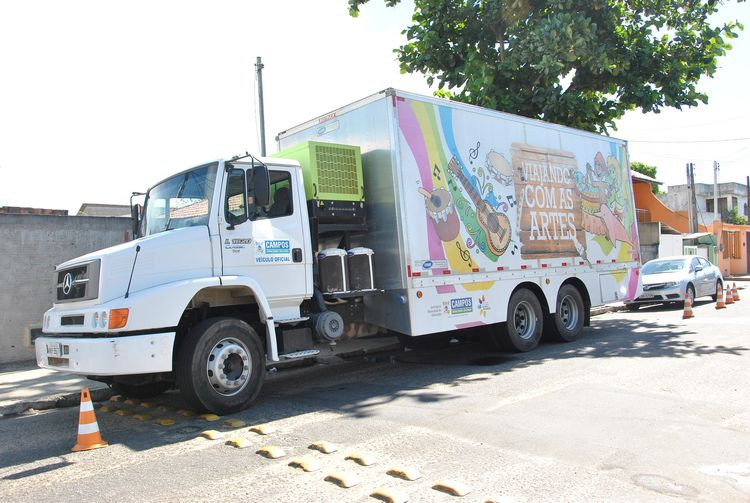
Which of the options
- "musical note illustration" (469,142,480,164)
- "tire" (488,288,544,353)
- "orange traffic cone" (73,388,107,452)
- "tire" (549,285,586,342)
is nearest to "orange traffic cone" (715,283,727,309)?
"tire" (549,285,586,342)

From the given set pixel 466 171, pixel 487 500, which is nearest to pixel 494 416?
pixel 487 500

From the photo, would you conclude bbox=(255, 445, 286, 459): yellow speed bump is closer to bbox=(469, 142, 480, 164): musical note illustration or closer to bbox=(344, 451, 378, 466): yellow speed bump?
bbox=(344, 451, 378, 466): yellow speed bump

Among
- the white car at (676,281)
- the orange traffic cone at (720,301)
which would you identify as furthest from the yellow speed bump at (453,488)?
the orange traffic cone at (720,301)

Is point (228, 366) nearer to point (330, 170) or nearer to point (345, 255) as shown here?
point (345, 255)

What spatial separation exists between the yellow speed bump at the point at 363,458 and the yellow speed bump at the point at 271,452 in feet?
1.97

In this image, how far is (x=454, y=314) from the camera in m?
8.77

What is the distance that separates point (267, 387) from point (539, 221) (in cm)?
539

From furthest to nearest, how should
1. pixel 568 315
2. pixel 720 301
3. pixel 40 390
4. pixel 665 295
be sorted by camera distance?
pixel 665 295, pixel 720 301, pixel 568 315, pixel 40 390

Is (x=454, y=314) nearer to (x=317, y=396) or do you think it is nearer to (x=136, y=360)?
(x=317, y=396)

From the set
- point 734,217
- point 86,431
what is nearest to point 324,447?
point 86,431

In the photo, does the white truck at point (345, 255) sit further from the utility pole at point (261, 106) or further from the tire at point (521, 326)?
the utility pole at point (261, 106)

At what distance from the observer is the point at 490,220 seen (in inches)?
377

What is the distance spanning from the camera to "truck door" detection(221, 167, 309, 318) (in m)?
6.94

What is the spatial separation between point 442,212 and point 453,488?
5254mm
